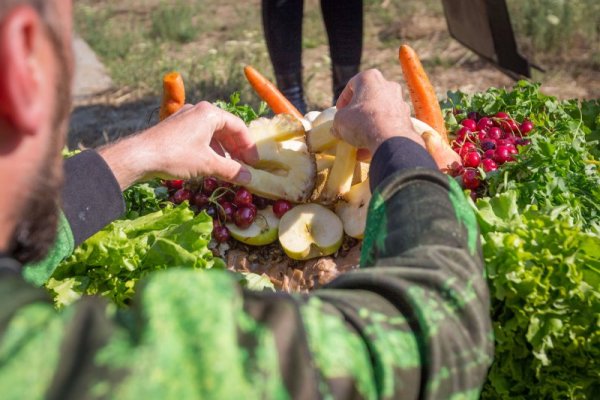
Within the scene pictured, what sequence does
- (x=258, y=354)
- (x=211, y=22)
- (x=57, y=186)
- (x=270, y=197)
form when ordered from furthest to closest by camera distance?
1. (x=211, y=22)
2. (x=270, y=197)
3. (x=57, y=186)
4. (x=258, y=354)

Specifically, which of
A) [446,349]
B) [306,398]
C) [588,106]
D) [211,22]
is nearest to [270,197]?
[588,106]

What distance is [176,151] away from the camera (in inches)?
83.6

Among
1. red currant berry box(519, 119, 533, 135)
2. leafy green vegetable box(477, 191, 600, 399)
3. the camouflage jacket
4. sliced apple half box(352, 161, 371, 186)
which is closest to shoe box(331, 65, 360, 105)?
red currant berry box(519, 119, 533, 135)

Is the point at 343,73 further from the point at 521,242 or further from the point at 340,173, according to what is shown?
the point at 521,242

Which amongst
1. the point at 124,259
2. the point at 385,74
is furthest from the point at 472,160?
the point at 385,74

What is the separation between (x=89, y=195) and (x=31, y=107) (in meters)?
1.03

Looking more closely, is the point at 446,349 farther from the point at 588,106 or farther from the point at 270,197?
the point at 588,106

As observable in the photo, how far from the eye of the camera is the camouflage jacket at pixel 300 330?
3.22 feet

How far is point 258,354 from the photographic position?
1056mm

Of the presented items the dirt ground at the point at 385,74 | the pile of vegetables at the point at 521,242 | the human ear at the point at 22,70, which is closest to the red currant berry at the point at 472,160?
the pile of vegetables at the point at 521,242

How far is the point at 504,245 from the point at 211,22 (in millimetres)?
6162

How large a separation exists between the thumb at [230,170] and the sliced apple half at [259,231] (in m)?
0.15

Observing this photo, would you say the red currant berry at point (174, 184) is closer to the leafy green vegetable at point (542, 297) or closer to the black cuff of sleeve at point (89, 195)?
the black cuff of sleeve at point (89, 195)

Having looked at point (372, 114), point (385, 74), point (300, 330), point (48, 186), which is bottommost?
point (385, 74)
